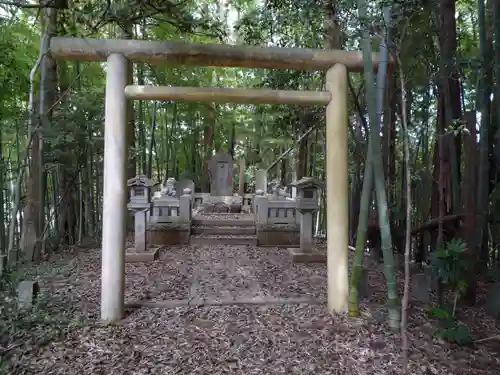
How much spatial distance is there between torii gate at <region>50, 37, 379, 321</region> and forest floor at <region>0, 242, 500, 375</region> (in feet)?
1.02

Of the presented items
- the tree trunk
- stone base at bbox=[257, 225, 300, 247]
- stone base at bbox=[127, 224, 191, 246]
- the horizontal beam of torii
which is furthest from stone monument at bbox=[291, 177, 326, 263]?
the tree trunk

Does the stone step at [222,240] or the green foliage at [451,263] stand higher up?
the green foliage at [451,263]

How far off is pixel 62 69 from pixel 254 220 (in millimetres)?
4679

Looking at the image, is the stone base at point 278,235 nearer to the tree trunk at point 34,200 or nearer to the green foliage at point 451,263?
the tree trunk at point 34,200

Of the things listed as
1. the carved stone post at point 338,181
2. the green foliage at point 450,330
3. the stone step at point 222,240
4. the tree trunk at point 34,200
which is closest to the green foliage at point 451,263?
the green foliage at point 450,330

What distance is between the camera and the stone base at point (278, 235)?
6.70 metres

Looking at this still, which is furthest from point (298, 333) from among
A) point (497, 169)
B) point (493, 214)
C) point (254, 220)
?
point (254, 220)

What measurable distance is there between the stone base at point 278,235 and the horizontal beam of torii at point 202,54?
13.3 feet

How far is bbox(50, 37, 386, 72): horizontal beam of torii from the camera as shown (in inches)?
110

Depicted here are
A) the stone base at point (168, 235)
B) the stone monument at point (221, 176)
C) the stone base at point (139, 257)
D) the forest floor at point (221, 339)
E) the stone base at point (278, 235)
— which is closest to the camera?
the forest floor at point (221, 339)

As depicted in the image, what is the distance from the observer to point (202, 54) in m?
2.90

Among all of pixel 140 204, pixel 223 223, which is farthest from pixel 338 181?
pixel 223 223

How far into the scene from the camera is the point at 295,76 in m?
5.81

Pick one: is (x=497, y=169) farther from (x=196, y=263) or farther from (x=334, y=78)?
(x=196, y=263)
